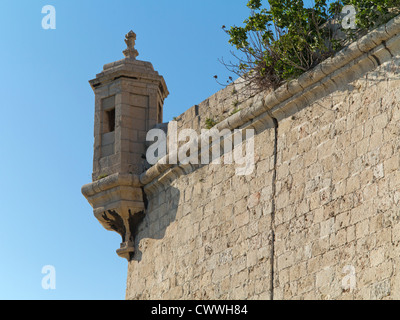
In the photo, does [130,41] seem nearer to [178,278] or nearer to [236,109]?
[236,109]

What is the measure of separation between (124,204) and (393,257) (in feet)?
15.9

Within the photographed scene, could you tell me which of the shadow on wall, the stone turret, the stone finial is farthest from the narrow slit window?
the shadow on wall

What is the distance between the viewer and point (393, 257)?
8648 millimetres

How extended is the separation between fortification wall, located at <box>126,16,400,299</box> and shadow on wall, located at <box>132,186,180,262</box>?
1.2 inches

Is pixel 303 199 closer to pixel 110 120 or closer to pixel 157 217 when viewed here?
pixel 157 217

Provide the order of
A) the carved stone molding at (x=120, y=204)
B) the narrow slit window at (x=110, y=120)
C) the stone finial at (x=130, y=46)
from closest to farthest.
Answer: the carved stone molding at (x=120, y=204) < the narrow slit window at (x=110, y=120) < the stone finial at (x=130, y=46)

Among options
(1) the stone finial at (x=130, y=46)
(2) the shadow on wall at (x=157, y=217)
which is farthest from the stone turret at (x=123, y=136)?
(2) the shadow on wall at (x=157, y=217)

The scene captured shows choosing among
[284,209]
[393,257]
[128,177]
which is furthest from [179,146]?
[393,257]

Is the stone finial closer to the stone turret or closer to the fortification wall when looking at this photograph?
the stone turret

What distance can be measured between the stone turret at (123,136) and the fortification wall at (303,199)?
0.68 meters

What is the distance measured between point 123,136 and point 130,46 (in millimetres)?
1317

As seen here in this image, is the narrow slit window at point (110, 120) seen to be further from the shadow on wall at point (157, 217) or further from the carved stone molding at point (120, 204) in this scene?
the shadow on wall at point (157, 217)

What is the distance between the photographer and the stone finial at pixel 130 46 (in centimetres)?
1340

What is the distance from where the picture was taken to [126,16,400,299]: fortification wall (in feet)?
29.7
